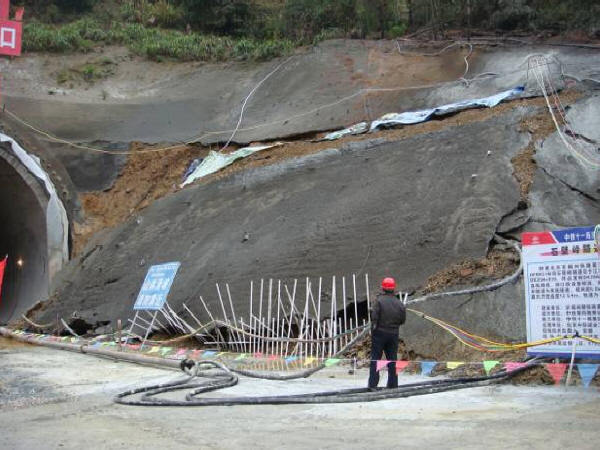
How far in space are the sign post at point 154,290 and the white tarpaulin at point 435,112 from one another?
6134 millimetres

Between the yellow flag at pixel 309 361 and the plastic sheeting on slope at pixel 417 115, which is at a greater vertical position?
the plastic sheeting on slope at pixel 417 115

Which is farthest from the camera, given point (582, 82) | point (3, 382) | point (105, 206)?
point (105, 206)

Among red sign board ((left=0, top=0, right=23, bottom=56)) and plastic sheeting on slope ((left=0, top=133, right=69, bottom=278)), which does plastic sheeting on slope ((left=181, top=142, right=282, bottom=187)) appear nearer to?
plastic sheeting on slope ((left=0, top=133, right=69, bottom=278))

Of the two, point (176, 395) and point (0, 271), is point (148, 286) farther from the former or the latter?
point (176, 395)

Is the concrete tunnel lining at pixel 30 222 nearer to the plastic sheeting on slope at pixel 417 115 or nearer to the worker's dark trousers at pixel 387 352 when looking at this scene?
the plastic sheeting on slope at pixel 417 115

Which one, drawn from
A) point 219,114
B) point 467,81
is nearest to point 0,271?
point 219,114

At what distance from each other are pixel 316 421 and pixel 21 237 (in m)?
18.5

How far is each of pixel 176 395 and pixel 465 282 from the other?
4775 millimetres

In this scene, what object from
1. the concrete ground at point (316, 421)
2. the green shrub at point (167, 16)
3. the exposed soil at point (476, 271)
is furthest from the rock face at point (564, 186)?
the green shrub at point (167, 16)

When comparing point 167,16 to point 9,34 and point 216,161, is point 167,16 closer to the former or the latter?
point 216,161

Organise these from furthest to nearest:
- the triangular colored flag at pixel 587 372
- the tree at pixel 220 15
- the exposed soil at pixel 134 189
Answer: the tree at pixel 220 15, the exposed soil at pixel 134 189, the triangular colored flag at pixel 587 372

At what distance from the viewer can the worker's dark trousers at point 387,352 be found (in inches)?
324

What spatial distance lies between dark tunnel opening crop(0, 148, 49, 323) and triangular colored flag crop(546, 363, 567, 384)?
51.2 ft

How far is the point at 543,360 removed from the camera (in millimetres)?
8336
